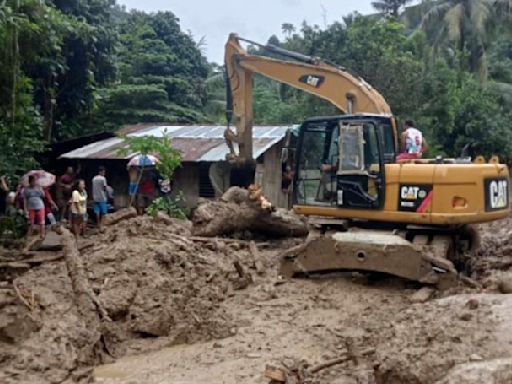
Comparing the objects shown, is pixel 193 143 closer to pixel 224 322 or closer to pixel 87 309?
pixel 224 322

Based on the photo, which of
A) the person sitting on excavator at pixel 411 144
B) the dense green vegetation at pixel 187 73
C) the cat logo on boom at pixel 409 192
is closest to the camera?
the cat logo on boom at pixel 409 192

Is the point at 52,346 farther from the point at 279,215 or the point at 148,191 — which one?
the point at 148,191

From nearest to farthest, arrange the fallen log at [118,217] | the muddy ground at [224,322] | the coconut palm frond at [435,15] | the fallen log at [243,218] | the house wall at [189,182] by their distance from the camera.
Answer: the muddy ground at [224,322]
the fallen log at [118,217]
the fallen log at [243,218]
the house wall at [189,182]
the coconut palm frond at [435,15]

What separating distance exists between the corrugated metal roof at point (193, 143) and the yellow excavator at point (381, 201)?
6810mm

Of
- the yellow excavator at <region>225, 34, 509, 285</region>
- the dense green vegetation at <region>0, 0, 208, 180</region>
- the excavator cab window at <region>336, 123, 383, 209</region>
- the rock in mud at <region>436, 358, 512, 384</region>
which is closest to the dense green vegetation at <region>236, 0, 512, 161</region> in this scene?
the dense green vegetation at <region>0, 0, 208, 180</region>

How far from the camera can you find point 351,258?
9.13m

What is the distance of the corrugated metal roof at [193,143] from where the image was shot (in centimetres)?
1842

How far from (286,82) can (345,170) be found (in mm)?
3279

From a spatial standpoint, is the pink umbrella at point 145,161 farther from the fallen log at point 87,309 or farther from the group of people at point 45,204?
the fallen log at point 87,309

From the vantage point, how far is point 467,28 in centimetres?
2958

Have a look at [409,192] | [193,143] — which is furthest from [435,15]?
[409,192]

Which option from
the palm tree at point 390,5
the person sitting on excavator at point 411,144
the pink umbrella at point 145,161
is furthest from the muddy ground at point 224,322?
the palm tree at point 390,5

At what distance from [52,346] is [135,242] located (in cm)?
302

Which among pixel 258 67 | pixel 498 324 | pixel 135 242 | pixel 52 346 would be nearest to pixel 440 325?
pixel 498 324
